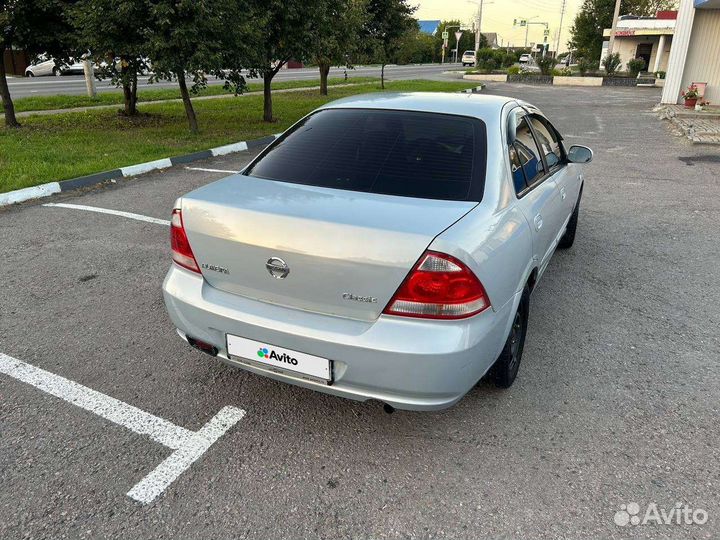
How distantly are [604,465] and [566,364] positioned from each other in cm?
87

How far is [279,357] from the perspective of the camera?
2334mm

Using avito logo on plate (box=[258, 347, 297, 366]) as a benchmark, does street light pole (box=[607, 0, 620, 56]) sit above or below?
above

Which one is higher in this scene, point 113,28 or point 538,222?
point 113,28

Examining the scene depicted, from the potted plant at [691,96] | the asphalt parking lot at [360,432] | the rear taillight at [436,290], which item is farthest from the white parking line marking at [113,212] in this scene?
the potted plant at [691,96]

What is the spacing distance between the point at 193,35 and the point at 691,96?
48.9 ft

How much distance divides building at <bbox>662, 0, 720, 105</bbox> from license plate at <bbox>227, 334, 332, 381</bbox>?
1905cm

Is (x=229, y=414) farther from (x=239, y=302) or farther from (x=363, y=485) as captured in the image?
(x=363, y=485)

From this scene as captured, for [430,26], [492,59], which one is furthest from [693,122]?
[430,26]

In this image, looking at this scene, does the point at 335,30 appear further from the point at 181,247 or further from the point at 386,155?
the point at 181,247

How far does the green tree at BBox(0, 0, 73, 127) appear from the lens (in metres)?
9.75

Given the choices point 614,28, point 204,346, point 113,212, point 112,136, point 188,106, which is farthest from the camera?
point 614,28

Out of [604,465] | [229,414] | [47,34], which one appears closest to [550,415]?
[604,465]

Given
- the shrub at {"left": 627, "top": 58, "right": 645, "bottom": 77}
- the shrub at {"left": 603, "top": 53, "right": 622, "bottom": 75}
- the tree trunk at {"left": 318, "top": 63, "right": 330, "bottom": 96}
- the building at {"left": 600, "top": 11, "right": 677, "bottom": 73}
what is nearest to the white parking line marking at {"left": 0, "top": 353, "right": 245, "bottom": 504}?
the tree trunk at {"left": 318, "top": 63, "right": 330, "bottom": 96}

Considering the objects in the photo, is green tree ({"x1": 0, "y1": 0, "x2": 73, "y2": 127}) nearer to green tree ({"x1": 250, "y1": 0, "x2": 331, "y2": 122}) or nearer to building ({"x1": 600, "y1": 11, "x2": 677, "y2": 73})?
green tree ({"x1": 250, "y1": 0, "x2": 331, "y2": 122})
